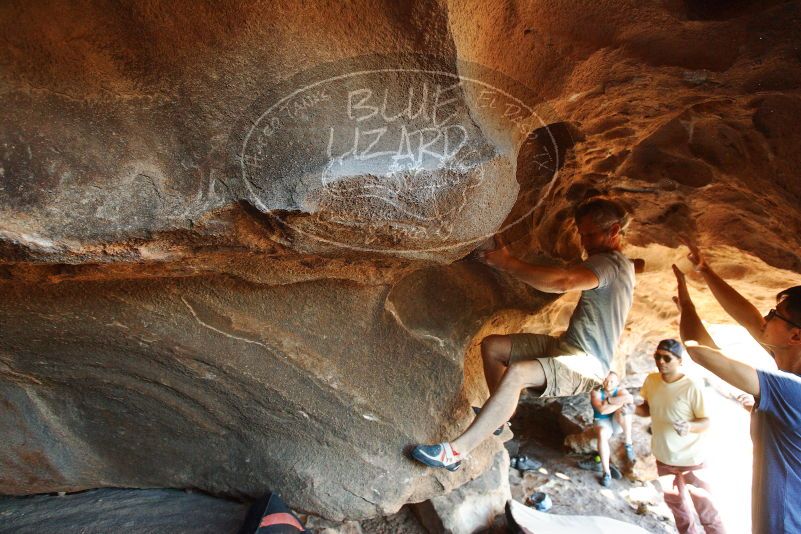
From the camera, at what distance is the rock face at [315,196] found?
1.21 metres

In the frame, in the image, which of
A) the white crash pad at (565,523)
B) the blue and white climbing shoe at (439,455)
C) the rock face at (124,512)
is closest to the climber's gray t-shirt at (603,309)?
the blue and white climbing shoe at (439,455)

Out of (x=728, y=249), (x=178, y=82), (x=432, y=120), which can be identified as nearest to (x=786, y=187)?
(x=728, y=249)

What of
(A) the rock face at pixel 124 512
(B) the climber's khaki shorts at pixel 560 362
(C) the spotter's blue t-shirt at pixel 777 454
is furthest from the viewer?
(B) the climber's khaki shorts at pixel 560 362

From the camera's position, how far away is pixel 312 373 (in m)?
1.85

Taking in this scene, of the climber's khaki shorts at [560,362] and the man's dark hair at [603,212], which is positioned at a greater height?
the man's dark hair at [603,212]

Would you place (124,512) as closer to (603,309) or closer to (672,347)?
(603,309)

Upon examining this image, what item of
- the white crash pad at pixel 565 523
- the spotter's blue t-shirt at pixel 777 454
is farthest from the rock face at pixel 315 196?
the spotter's blue t-shirt at pixel 777 454

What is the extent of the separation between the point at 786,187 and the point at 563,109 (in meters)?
0.84

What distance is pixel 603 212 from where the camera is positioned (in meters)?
2.11

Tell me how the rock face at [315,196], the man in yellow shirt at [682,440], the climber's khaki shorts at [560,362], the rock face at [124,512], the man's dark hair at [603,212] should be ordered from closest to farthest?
the rock face at [315,196]
the rock face at [124,512]
the climber's khaki shorts at [560,362]
the man's dark hair at [603,212]
the man in yellow shirt at [682,440]

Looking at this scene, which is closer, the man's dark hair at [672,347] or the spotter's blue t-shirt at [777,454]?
the spotter's blue t-shirt at [777,454]

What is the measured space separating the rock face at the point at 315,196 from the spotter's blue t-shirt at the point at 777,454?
2.14 ft

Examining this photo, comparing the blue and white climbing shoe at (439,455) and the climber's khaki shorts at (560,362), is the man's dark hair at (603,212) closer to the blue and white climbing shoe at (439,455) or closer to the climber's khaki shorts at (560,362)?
the climber's khaki shorts at (560,362)

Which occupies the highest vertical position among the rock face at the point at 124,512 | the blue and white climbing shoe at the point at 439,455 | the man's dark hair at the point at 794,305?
the man's dark hair at the point at 794,305
